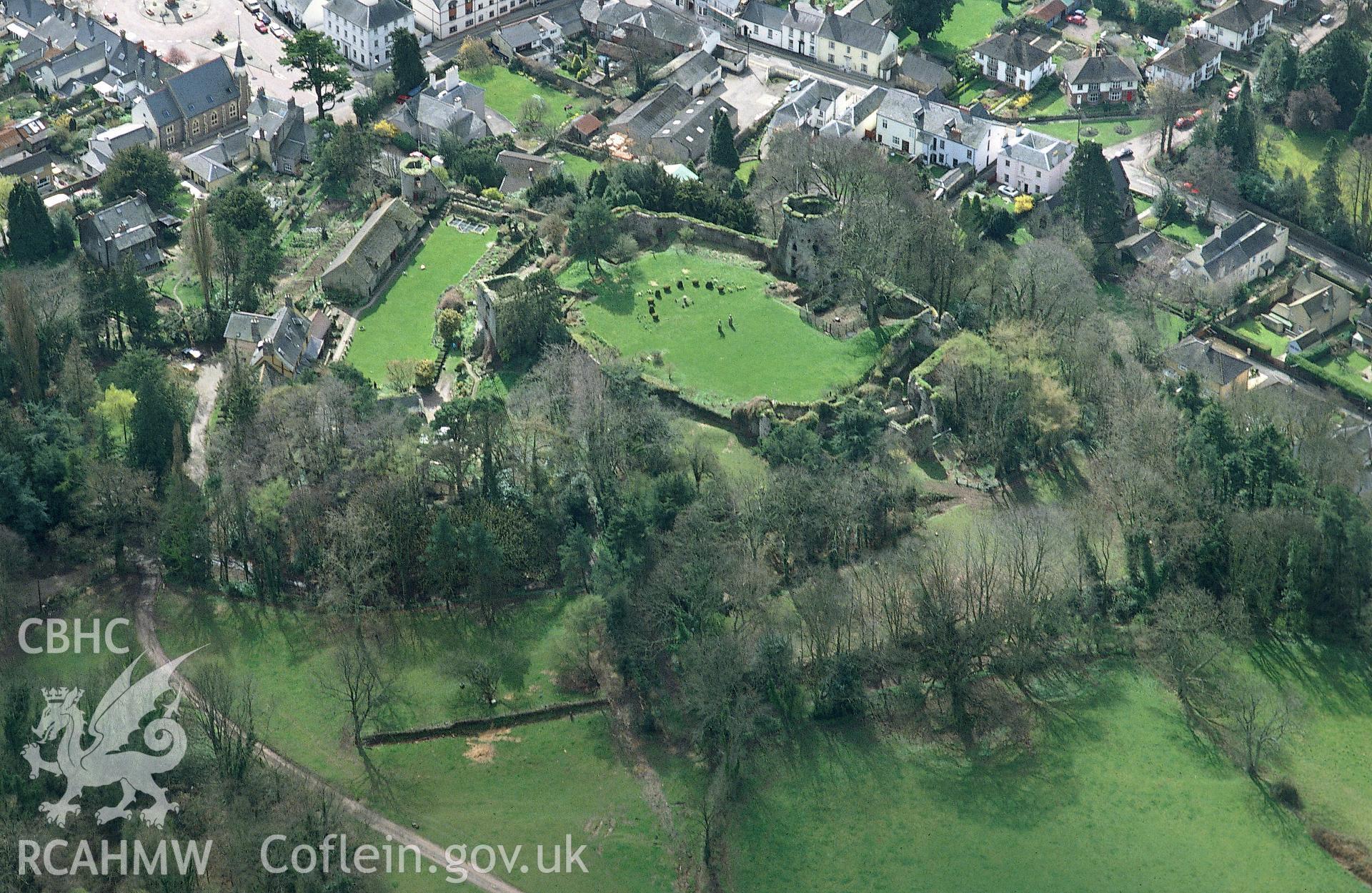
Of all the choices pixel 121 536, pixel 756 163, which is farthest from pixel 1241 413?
pixel 121 536

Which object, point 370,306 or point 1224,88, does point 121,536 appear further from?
point 1224,88

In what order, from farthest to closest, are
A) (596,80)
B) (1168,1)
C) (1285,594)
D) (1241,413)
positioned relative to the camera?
(1168,1), (596,80), (1241,413), (1285,594)

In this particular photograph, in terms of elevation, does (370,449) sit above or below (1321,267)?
above

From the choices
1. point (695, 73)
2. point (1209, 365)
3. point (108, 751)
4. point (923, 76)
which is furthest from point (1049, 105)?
point (108, 751)

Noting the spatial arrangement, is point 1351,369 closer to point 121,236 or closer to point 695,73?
point 695,73

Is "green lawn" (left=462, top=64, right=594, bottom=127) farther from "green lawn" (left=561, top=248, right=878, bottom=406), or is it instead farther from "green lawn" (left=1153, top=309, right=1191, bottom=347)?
"green lawn" (left=1153, top=309, right=1191, bottom=347)

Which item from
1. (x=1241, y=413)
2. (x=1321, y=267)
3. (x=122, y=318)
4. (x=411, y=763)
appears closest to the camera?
(x=411, y=763)

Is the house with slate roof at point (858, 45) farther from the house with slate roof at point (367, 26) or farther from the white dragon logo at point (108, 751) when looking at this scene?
the white dragon logo at point (108, 751)
